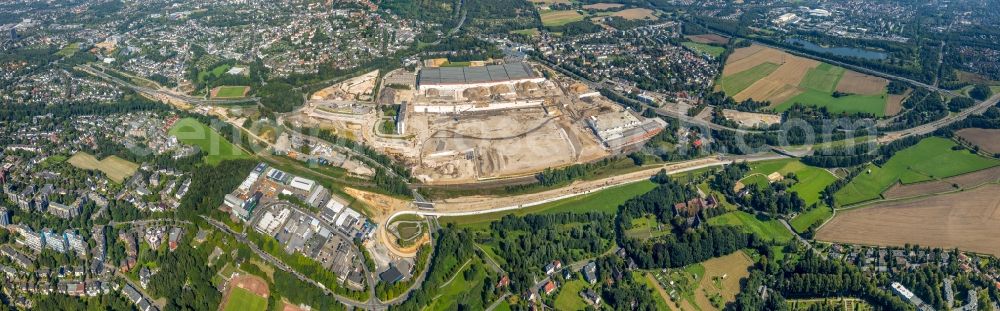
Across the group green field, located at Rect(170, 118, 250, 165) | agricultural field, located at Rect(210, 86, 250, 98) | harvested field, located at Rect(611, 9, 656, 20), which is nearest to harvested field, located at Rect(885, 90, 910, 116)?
harvested field, located at Rect(611, 9, 656, 20)

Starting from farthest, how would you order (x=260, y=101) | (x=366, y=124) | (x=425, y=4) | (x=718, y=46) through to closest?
(x=425, y=4), (x=718, y=46), (x=260, y=101), (x=366, y=124)

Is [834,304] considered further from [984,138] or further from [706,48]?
[706,48]

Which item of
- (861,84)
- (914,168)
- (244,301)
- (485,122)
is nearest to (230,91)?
(485,122)

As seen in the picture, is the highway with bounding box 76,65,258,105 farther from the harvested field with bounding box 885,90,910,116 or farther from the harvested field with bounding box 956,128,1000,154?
the harvested field with bounding box 956,128,1000,154

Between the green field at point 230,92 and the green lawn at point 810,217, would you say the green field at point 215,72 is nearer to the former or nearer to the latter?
the green field at point 230,92

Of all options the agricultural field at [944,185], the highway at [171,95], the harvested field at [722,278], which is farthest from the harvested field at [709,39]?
the highway at [171,95]

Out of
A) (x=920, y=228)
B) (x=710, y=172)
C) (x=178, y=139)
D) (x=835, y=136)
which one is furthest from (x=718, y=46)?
(x=178, y=139)

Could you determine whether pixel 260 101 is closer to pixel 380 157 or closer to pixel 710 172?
pixel 380 157
